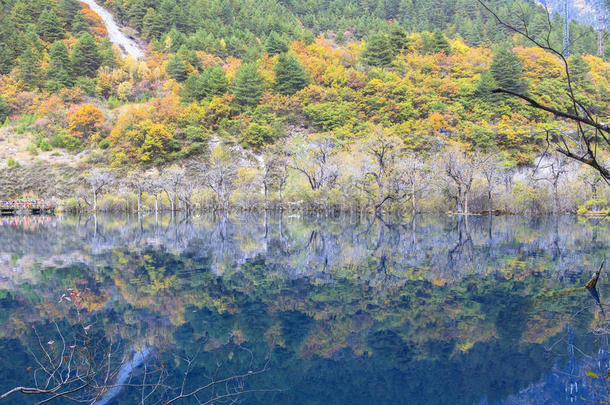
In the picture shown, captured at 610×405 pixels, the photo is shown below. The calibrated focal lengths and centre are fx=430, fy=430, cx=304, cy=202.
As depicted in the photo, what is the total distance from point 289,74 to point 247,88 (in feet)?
21.8

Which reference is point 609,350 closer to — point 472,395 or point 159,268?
point 472,395

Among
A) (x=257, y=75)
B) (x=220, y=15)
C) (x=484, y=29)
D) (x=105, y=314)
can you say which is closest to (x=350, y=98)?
(x=257, y=75)

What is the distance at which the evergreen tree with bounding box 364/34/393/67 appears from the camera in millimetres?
66312

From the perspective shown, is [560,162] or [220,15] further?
[220,15]

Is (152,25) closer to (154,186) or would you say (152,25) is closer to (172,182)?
(154,186)

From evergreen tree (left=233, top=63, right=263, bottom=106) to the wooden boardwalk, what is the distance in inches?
1064

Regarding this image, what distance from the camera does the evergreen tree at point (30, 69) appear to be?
2558 inches

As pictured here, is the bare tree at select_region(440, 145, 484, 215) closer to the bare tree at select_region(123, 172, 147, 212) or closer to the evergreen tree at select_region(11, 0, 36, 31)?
the bare tree at select_region(123, 172, 147, 212)

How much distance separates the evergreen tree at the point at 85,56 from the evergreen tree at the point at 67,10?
1476 cm

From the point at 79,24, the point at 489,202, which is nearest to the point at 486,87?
the point at 489,202

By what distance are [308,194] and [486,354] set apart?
33.5 m

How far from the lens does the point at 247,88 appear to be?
5850 centimetres

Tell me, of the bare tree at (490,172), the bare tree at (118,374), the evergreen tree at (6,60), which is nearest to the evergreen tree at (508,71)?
the bare tree at (490,172)

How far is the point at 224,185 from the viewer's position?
145ft
